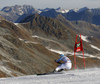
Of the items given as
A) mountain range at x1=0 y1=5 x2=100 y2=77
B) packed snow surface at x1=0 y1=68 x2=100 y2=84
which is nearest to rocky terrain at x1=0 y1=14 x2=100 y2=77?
mountain range at x1=0 y1=5 x2=100 y2=77

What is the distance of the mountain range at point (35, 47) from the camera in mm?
53438

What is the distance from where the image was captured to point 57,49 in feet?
402

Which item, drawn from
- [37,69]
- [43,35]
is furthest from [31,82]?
[43,35]

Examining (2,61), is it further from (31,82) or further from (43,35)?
(43,35)

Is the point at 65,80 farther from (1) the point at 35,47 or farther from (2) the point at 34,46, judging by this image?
(2) the point at 34,46

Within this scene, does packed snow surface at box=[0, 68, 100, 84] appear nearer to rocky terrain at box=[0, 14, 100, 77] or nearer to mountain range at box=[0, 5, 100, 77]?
mountain range at box=[0, 5, 100, 77]

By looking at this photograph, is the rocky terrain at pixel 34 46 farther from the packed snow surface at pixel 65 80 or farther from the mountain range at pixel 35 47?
the packed snow surface at pixel 65 80

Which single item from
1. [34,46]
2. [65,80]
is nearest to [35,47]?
[34,46]

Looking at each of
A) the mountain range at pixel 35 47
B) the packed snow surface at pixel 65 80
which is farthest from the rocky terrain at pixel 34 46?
the packed snow surface at pixel 65 80


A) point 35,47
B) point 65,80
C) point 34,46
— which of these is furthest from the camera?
point 34,46

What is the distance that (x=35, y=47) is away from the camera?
89.2 m

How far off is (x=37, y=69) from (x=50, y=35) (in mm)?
104265

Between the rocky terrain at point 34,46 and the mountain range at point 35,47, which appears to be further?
the mountain range at point 35,47

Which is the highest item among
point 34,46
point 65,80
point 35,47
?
point 65,80
